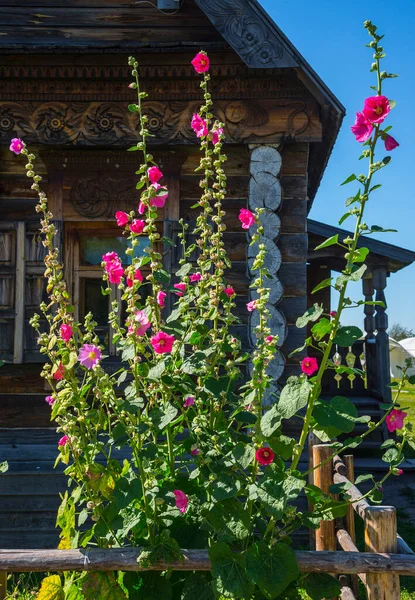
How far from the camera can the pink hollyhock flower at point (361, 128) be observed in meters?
2.24

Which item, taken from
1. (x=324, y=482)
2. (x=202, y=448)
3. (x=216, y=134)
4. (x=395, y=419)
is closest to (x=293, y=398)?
(x=202, y=448)

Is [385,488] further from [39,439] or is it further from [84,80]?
[84,80]

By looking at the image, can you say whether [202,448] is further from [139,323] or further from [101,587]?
[101,587]

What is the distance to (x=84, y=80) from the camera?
580cm

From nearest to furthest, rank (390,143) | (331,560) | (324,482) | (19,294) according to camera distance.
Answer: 1. (390,143)
2. (331,560)
3. (324,482)
4. (19,294)

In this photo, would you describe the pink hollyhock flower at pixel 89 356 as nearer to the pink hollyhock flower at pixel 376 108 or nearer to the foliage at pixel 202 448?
the foliage at pixel 202 448

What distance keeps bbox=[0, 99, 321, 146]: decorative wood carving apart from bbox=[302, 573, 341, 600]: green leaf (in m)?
4.01

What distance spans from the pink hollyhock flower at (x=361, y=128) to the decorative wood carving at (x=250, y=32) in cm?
328

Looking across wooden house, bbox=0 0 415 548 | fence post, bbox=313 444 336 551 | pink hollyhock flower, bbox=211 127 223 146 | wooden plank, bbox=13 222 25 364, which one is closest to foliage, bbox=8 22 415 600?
pink hollyhock flower, bbox=211 127 223 146

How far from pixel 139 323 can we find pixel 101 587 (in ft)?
3.04

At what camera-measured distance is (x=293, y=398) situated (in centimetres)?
212

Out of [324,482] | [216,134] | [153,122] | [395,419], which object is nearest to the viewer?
[395,419]

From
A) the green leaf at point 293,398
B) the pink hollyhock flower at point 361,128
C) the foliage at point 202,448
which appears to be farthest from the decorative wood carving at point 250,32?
the green leaf at point 293,398

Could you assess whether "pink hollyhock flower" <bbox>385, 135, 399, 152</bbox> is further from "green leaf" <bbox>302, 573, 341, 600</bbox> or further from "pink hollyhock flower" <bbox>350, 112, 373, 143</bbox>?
"green leaf" <bbox>302, 573, 341, 600</bbox>
